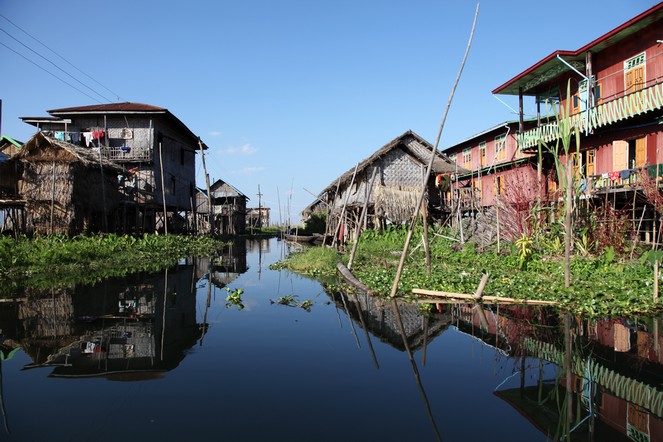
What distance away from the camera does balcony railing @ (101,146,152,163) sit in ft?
79.9

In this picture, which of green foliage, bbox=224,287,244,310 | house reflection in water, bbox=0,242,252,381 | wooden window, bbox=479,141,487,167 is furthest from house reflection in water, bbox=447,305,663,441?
wooden window, bbox=479,141,487,167

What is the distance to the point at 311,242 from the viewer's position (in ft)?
95.7

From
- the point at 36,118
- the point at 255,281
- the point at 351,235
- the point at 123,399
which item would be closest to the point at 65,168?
the point at 36,118

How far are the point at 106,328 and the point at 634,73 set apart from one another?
744 inches

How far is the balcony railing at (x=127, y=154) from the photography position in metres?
24.4

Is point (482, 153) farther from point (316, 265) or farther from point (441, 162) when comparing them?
point (316, 265)

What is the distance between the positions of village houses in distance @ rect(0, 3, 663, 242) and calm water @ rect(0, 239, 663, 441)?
4217mm

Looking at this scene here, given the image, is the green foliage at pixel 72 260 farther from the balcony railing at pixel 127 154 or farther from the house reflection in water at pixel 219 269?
the balcony railing at pixel 127 154

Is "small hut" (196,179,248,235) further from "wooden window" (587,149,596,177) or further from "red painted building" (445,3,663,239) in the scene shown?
"wooden window" (587,149,596,177)

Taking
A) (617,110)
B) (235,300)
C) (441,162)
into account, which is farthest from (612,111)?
(235,300)

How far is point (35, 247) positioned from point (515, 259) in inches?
544

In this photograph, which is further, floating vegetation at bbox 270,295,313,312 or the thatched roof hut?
the thatched roof hut

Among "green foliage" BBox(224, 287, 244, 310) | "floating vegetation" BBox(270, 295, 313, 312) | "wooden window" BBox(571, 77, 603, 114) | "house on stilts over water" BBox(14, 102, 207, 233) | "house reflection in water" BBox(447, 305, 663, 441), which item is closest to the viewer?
"house reflection in water" BBox(447, 305, 663, 441)

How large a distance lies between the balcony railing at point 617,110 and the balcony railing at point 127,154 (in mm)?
19476
